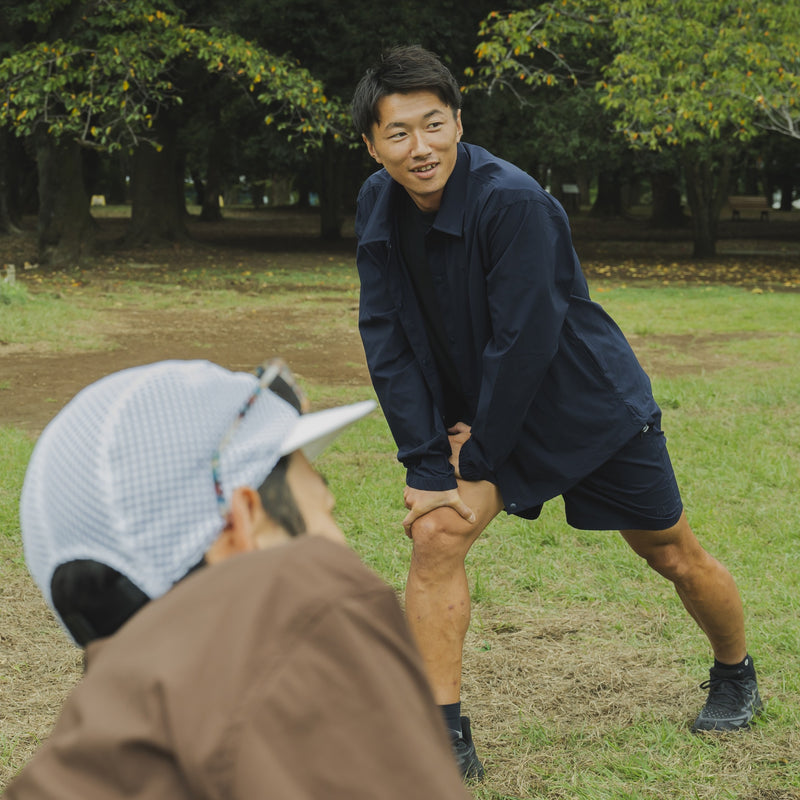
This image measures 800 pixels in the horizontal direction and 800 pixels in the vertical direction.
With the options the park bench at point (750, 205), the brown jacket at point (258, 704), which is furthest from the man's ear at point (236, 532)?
the park bench at point (750, 205)

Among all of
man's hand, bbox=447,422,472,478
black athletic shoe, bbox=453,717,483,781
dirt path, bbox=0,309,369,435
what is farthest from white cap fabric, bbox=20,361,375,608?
dirt path, bbox=0,309,369,435

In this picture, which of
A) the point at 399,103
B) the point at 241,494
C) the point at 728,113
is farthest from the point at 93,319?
the point at 241,494

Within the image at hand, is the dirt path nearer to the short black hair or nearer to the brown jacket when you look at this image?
the short black hair

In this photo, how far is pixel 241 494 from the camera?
1376 mm

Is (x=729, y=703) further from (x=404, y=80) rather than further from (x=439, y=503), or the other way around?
(x=404, y=80)

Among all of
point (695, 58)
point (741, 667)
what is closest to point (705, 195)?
point (695, 58)

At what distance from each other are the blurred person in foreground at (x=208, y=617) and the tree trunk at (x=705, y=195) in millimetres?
20385

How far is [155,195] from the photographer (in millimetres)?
22984

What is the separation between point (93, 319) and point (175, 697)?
12.3 meters

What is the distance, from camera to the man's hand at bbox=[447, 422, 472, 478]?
3.38m

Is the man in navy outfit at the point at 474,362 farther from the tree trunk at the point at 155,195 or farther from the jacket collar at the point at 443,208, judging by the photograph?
the tree trunk at the point at 155,195

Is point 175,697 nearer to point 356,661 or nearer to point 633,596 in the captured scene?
point 356,661

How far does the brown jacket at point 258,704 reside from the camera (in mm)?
1063

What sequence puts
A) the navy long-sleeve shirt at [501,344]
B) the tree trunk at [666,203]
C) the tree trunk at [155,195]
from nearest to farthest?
the navy long-sleeve shirt at [501,344]
the tree trunk at [155,195]
the tree trunk at [666,203]
